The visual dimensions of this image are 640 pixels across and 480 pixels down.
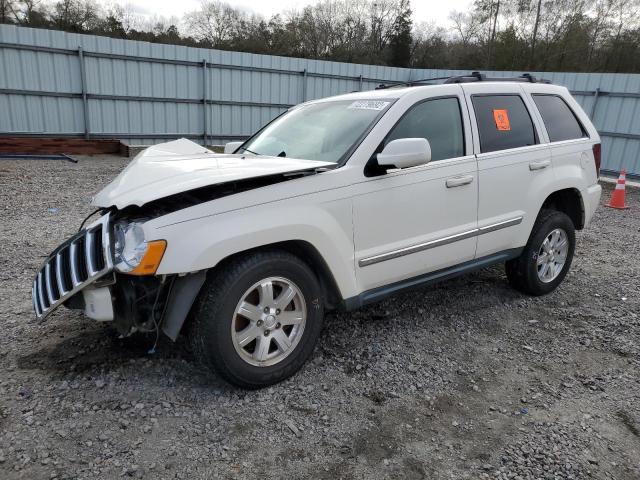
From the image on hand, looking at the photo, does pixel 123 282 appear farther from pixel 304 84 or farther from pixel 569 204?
pixel 304 84

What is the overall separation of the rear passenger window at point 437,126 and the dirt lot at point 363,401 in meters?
1.40

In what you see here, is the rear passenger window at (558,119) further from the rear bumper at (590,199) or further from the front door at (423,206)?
the front door at (423,206)

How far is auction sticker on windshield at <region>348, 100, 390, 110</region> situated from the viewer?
11.1ft

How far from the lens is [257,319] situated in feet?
9.12

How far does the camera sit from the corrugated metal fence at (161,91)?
40.1 feet

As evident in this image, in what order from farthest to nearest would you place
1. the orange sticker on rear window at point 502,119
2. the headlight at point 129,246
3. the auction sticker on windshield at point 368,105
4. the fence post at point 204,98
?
the fence post at point 204,98
the orange sticker on rear window at point 502,119
the auction sticker on windshield at point 368,105
the headlight at point 129,246

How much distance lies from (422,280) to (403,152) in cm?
102

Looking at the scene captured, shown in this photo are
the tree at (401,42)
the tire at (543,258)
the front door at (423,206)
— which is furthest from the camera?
the tree at (401,42)

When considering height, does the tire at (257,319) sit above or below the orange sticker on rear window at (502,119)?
below

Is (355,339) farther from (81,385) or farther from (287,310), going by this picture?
(81,385)

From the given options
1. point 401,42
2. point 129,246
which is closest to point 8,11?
point 401,42

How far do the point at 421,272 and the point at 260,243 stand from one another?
4.48 ft

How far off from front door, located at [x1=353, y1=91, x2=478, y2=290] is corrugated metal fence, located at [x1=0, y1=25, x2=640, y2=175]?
37.1 ft

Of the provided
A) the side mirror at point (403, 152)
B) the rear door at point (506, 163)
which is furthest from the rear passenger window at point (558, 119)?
the side mirror at point (403, 152)
